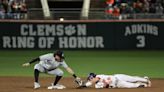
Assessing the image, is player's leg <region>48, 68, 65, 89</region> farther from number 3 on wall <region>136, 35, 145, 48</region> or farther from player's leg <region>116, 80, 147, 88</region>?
number 3 on wall <region>136, 35, 145, 48</region>

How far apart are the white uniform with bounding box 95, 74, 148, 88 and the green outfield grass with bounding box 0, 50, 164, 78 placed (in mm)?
3674

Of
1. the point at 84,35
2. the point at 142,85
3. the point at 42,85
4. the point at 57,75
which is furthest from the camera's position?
the point at 84,35

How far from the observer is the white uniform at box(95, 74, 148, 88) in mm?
15148

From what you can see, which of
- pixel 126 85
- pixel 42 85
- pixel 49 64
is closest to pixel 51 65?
pixel 49 64

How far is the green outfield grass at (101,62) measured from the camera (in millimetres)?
20156

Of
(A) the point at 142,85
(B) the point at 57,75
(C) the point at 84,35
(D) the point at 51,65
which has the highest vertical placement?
(D) the point at 51,65

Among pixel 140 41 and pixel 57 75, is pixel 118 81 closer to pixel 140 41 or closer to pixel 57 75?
pixel 57 75

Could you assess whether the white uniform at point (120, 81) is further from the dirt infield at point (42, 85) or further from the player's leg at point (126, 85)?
the dirt infield at point (42, 85)

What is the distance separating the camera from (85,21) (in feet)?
92.9

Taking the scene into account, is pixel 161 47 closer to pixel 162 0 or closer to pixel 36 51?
pixel 162 0

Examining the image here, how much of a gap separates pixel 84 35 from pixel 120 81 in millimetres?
13317

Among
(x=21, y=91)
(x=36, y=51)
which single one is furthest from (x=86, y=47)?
(x=21, y=91)

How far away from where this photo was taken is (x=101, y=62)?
2364 cm

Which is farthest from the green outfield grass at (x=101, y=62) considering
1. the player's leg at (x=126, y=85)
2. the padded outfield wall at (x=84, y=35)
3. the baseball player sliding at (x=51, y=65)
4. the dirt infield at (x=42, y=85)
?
the baseball player sliding at (x=51, y=65)
